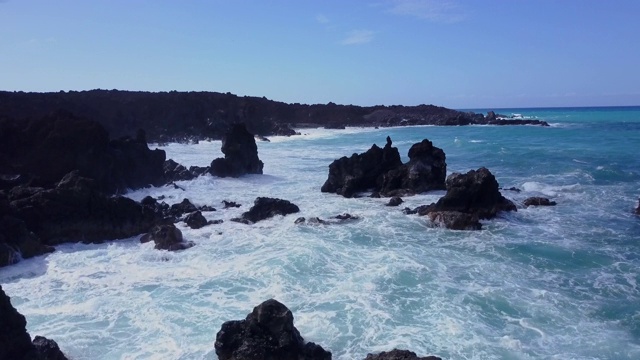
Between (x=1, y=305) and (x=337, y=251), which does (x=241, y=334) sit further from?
(x=337, y=251)

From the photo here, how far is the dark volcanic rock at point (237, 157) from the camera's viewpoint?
3017cm

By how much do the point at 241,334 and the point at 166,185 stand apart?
19440 millimetres

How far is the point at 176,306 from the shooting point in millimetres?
12055

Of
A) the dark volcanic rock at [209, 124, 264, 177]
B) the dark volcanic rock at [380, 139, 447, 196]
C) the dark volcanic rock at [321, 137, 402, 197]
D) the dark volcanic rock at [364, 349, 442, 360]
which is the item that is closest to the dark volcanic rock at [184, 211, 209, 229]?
the dark volcanic rock at [321, 137, 402, 197]

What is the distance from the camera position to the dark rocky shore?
169 feet

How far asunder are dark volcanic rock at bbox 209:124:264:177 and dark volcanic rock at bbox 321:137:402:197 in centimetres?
700

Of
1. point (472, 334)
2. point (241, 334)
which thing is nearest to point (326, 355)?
point (241, 334)

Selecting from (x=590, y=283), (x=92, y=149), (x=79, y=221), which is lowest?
(x=590, y=283)

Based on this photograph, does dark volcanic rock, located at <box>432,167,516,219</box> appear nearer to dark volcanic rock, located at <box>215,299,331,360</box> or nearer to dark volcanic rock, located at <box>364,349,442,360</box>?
dark volcanic rock, located at <box>364,349,442,360</box>

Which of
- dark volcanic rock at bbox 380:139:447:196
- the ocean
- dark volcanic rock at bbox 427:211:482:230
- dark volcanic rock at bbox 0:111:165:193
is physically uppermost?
dark volcanic rock at bbox 0:111:165:193

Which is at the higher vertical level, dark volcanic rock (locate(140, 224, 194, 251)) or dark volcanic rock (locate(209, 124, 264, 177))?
dark volcanic rock (locate(209, 124, 264, 177))

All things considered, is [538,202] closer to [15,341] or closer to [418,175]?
[418,175]

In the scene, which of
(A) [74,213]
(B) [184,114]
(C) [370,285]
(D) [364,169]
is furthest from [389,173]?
(B) [184,114]

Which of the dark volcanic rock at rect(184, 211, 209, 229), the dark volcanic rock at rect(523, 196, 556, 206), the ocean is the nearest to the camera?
the ocean
